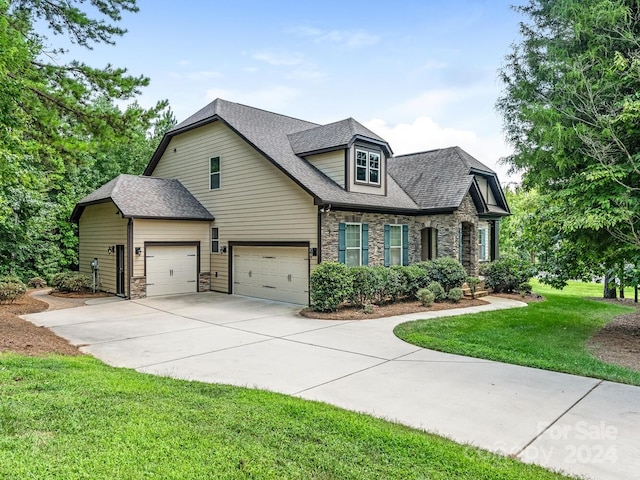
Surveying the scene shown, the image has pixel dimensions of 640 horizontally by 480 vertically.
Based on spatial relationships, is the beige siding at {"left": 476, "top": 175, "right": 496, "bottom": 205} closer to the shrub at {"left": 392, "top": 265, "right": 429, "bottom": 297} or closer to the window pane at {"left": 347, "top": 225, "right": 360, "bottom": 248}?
the shrub at {"left": 392, "top": 265, "right": 429, "bottom": 297}

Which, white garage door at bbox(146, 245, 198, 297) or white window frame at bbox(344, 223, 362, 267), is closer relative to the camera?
white window frame at bbox(344, 223, 362, 267)

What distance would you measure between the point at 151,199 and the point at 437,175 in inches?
464

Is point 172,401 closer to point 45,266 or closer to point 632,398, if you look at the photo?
point 632,398

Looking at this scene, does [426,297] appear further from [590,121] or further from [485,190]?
[485,190]

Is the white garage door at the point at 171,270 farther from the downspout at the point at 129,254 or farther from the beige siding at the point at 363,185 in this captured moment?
the beige siding at the point at 363,185

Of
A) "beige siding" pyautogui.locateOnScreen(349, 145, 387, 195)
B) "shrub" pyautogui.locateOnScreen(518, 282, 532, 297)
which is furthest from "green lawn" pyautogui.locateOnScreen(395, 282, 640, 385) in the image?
"beige siding" pyautogui.locateOnScreen(349, 145, 387, 195)

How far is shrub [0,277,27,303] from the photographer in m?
12.3

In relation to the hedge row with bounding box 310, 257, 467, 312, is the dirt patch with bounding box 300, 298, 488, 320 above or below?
below

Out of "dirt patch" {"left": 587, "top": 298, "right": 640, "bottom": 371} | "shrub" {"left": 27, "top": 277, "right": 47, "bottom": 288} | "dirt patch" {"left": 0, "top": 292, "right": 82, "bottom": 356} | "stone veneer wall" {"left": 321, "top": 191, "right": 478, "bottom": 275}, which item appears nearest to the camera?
"dirt patch" {"left": 0, "top": 292, "right": 82, "bottom": 356}

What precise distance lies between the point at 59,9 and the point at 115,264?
9565mm

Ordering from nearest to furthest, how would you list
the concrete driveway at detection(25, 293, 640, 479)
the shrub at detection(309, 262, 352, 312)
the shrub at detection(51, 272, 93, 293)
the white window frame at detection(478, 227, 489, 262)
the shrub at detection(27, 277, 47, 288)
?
1. the concrete driveway at detection(25, 293, 640, 479)
2. the shrub at detection(309, 262, 352, 312)
3. the shrub at detection(51, 272, 93, 293)
4. the shrub at detection(27, 277, 47, 288)
5. the white window frame at detection(478, 227, 489, 262)

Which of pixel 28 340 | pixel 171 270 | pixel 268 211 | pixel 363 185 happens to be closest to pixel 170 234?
pixel 171 270

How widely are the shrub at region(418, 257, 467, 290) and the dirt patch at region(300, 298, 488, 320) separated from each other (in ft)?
3.17

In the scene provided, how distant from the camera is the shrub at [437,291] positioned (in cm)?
1356
